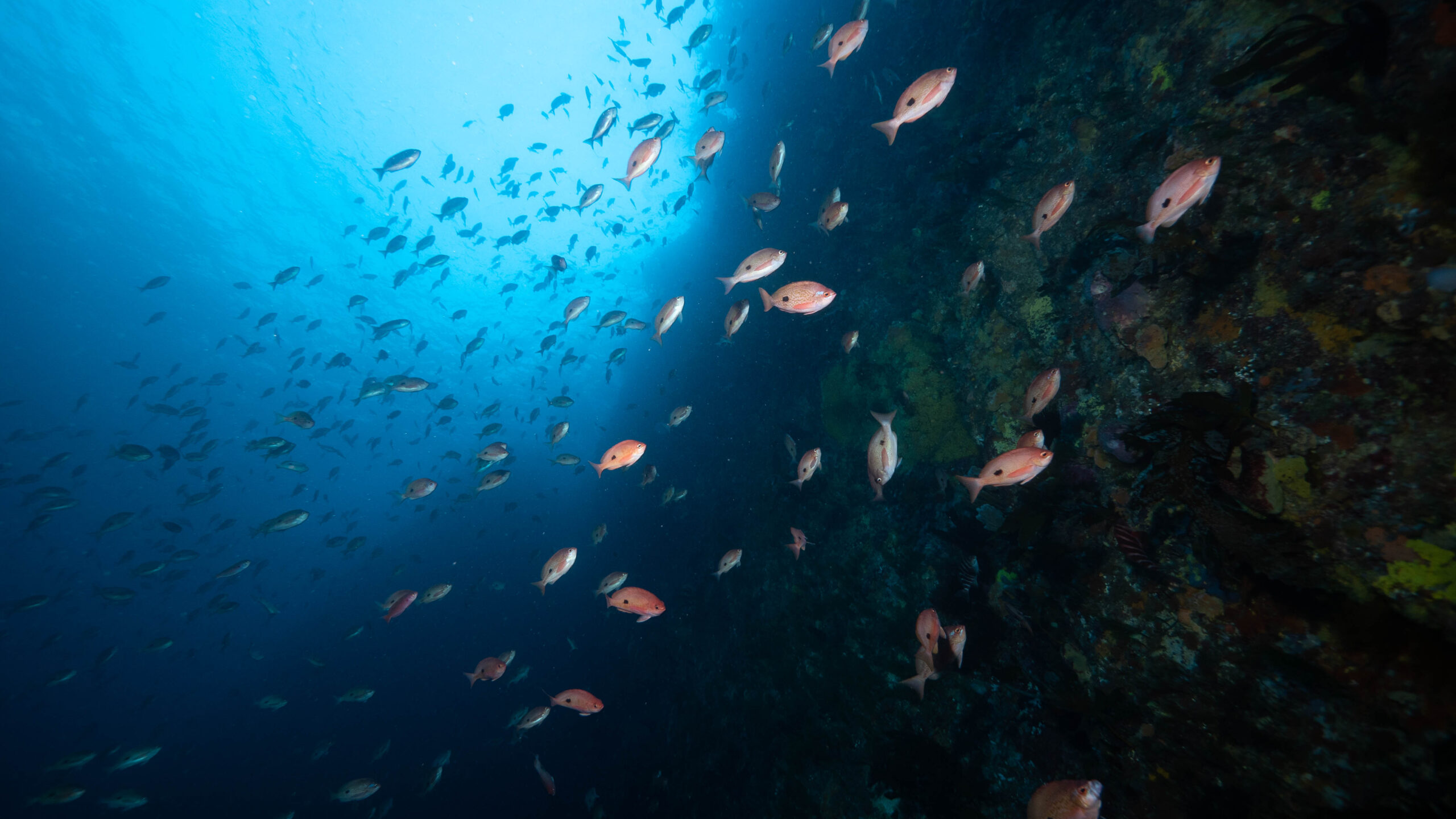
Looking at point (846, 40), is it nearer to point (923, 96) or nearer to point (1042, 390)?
point (923, 96)

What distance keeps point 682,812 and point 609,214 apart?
5427 cm

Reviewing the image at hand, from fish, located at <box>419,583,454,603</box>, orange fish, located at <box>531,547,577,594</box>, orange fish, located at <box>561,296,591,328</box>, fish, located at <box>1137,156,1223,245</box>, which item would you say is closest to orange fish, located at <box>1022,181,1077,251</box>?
fish, located at <box>1137,156,1223,245</box>

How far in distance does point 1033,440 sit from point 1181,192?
1.75m

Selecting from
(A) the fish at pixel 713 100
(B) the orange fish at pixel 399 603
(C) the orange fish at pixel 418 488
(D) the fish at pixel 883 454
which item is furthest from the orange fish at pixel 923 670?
(A) the fish at pixel 713 100

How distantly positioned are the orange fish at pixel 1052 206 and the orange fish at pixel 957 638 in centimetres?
326

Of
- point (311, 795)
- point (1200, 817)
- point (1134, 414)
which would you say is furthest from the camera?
point (311, 795)

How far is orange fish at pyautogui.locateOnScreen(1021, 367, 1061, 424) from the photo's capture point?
11.0 feet

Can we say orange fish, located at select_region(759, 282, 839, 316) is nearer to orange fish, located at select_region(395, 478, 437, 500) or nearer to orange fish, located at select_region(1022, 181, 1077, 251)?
orange fish, located at select_region(1022, 181, 1077, 251)

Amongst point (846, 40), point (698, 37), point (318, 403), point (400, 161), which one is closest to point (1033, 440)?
point (846, 40)

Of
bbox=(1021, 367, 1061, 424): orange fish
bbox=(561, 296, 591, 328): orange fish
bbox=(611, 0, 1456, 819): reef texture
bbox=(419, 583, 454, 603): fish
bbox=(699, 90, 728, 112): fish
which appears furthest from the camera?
bbox=(699, 90, 728, 112): fish

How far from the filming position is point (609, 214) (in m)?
51.1

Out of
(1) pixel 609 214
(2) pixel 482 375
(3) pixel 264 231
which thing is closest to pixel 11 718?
(3) pixel 264 231

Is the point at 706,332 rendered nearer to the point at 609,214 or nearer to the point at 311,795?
the point at 311,795

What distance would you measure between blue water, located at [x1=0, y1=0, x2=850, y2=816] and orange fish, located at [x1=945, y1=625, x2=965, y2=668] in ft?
19.0
